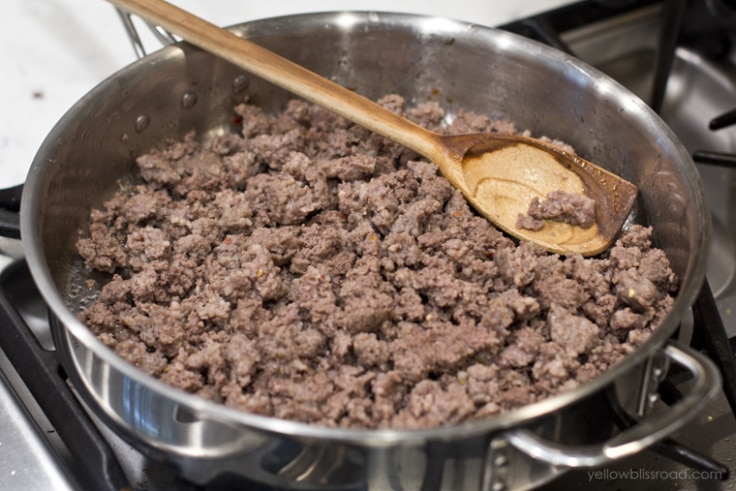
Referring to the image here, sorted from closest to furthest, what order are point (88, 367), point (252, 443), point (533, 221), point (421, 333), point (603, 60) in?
A: point (252, 443) → point (88, 367) → point (421, 333) → point (533, 221) → point (603, 60)

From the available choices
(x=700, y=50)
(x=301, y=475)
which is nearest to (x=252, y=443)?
(x=301, y=475)

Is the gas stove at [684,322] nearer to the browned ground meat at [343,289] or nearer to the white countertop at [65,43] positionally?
the white countertop at [65,43]

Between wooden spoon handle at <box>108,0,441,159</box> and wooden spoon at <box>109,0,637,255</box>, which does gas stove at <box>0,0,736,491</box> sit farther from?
wooden spoon handle at <box>108,0,441,159</box>

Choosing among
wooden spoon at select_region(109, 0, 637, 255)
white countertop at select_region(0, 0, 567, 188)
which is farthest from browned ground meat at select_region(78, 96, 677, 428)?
white countertop at select_region(0, 0, 567, 188)

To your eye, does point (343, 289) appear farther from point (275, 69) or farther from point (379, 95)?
point (379, 95)

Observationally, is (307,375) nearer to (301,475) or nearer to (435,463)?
(301,475)

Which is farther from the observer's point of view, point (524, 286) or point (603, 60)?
point (603, 60)

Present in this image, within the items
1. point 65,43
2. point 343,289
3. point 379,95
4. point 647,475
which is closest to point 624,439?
point 647,475
